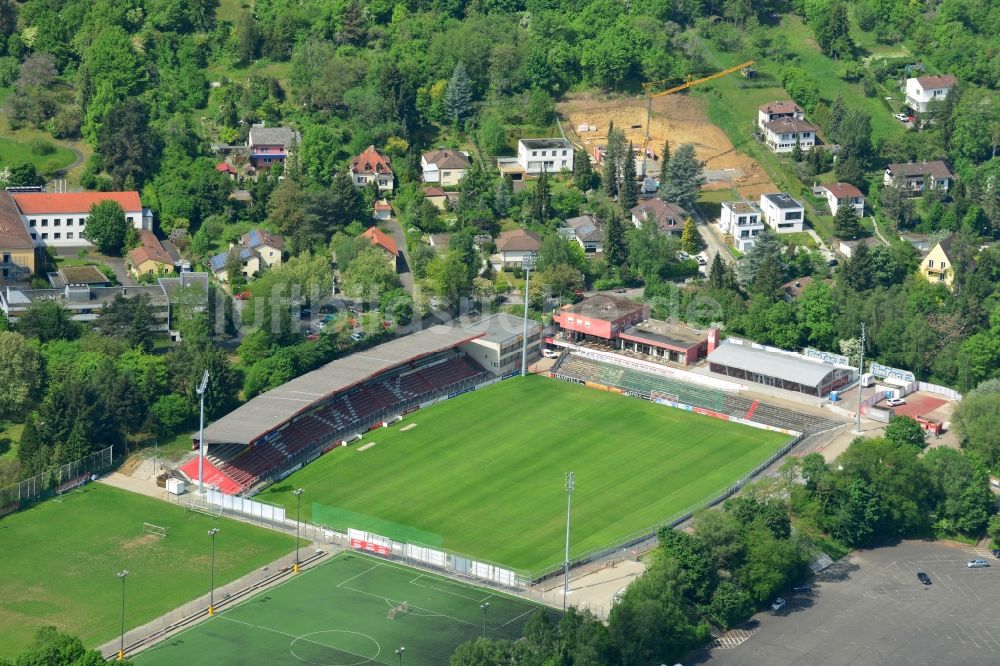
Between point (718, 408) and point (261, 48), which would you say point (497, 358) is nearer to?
point (718, 408)

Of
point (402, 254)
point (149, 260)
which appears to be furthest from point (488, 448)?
point (149, 260)

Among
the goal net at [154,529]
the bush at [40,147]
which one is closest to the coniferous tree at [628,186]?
the bush at [40,147]

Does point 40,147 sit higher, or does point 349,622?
point 40,147

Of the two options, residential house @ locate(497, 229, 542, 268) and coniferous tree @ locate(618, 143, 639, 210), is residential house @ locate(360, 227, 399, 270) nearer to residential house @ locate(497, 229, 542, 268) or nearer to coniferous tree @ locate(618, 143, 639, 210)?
residential house @ locate(497, 229, 542, 268)

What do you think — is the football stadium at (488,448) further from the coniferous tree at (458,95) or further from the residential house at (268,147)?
the coniferous tree at (458,95)

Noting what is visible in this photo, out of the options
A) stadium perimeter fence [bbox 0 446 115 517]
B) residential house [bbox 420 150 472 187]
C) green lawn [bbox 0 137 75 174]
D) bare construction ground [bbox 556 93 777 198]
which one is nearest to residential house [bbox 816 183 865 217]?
bare construction ground [bbox 556 93 777 198]

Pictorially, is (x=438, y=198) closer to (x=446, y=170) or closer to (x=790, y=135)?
(x=446, y=170)

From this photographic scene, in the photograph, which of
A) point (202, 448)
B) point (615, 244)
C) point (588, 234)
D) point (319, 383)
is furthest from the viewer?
point (588, 234)
